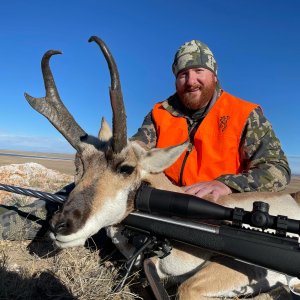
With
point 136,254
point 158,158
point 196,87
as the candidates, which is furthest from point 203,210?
point 196,87

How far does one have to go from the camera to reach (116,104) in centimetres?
358

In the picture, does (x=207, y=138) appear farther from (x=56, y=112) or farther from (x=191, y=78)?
(x=56, y=112)

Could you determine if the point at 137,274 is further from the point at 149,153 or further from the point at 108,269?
the point at 149,153

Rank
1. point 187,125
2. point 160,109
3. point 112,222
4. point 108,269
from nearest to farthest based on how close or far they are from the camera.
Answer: point 112,222 < point 108,269 < point 187,125 < point 160,109

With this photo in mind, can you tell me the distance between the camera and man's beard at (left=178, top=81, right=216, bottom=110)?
6203mm

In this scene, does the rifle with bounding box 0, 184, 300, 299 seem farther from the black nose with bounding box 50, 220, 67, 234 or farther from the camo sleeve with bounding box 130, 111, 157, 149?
the camo sleeve with bounding box 130, 111, 157, 149

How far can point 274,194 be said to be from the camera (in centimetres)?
490

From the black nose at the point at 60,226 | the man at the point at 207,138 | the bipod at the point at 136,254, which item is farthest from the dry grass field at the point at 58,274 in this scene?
the black nose at the point at 60,226

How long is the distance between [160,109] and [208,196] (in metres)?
2.40

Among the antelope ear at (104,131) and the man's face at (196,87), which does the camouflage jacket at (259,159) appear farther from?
the antelope ear at (104,131)

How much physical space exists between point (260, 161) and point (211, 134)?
2.59 feet

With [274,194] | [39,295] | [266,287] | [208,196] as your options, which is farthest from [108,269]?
[274,194]

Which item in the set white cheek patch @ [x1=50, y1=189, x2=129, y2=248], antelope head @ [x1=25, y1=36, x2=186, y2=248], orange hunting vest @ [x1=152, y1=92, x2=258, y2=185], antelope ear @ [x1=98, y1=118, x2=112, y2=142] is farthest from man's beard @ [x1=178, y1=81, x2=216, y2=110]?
white cheek patch @ [x1=50, y1=189, x2=129, y2=248]

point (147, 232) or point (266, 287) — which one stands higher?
point (147, 232)
